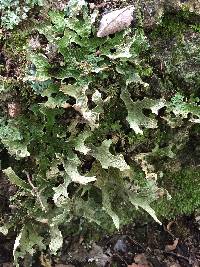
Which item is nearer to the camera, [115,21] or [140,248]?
[115,21]

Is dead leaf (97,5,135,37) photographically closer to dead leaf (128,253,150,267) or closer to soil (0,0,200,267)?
soil (0,0,200,267)

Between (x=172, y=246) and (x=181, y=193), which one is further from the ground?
(x=181, y=193)

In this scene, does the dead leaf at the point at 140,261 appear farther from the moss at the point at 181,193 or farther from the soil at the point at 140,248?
the moss at the point at 181,193

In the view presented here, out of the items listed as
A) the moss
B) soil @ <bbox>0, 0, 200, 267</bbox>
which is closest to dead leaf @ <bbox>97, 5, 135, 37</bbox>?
the moss

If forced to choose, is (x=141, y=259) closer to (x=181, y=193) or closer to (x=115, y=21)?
(x=181, y=193)

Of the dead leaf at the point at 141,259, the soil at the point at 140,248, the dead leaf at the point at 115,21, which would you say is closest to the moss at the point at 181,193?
the soil at the point at 140,248

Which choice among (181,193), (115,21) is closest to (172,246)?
(181,193)

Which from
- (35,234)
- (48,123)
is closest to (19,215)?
(35,234)

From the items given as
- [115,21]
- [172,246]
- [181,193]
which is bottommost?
[172,246]
